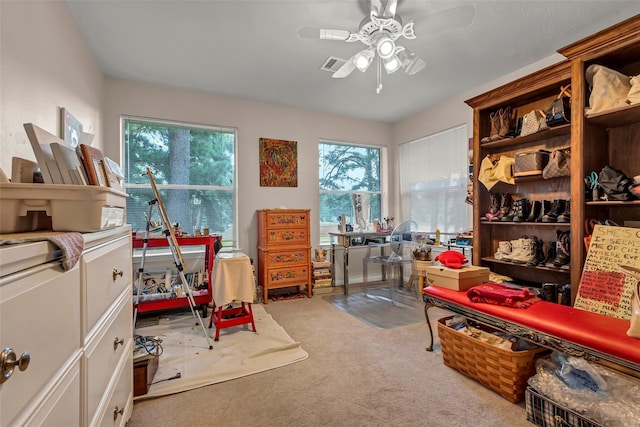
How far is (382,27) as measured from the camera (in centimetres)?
206

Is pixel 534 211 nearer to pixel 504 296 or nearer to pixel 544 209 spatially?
pixel 544 209

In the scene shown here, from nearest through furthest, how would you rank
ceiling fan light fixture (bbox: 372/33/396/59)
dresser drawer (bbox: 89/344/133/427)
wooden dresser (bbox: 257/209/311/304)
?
1. dresser drawer (bbox: 89/344/133/427)
2. ceiling fan light fixture (bbox: 372/33/396/59)
3. wooden dresser (bbox: 257/209/311/304)

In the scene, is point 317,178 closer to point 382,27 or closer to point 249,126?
point 249,126

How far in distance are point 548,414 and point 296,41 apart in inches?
123

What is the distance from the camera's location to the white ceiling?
2.18 metres

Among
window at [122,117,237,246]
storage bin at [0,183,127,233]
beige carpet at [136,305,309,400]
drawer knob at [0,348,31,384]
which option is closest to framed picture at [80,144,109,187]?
storage bin at [0,183,127,233]

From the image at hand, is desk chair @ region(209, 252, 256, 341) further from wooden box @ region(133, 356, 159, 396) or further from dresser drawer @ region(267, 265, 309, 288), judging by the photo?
dresser drawer @ region(267, 265, 309, 288)

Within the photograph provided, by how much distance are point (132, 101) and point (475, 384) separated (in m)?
4.37

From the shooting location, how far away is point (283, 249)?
12.5 feet

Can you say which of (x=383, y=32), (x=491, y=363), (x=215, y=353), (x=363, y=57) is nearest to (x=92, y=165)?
(x=215, y=353)

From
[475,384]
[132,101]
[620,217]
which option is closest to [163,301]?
[132,101]

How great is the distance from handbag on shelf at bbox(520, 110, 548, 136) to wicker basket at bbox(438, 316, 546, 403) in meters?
1.64

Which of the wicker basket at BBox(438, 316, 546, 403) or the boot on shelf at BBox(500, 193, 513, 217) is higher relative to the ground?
the boot on shelf at BBox(500, 193, 513, 217)

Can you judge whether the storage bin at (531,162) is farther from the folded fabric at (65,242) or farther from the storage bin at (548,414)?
the folded fabric at (65,242)
